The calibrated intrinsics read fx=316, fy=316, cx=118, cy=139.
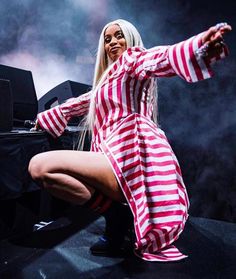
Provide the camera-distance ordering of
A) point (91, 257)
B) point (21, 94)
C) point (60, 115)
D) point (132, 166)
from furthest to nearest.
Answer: point (21, 94) → point (60, 115) → point (91, 257) → point (132, 166)

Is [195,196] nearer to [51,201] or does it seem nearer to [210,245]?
[210,245]

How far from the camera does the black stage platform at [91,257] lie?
1.34 metres

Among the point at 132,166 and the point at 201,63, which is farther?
the point at 132,166

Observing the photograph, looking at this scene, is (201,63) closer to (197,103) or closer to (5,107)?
(5,107)

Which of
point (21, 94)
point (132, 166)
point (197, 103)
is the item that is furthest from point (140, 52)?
point (21, 94)

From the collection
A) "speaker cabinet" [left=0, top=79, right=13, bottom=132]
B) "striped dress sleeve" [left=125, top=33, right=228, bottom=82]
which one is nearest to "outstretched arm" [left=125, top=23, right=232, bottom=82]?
A: "striped dress sleeve" [left=125, top=33, right=228, bottom=82]

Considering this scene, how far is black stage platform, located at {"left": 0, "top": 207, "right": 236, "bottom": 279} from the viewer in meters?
1.34

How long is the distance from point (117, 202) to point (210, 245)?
2.01ft

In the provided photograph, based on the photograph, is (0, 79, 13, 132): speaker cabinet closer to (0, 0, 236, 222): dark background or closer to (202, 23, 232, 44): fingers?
(202, 23, 232, 44): fingers

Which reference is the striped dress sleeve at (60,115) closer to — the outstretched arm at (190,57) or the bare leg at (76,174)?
the bare leg at (76,174)

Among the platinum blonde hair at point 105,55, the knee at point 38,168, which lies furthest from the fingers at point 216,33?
the knee at point 38,168

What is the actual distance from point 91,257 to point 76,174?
0.45 m

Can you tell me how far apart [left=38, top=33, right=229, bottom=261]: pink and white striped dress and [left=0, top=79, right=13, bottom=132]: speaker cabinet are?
448 millimetres

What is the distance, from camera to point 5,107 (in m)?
1.52
